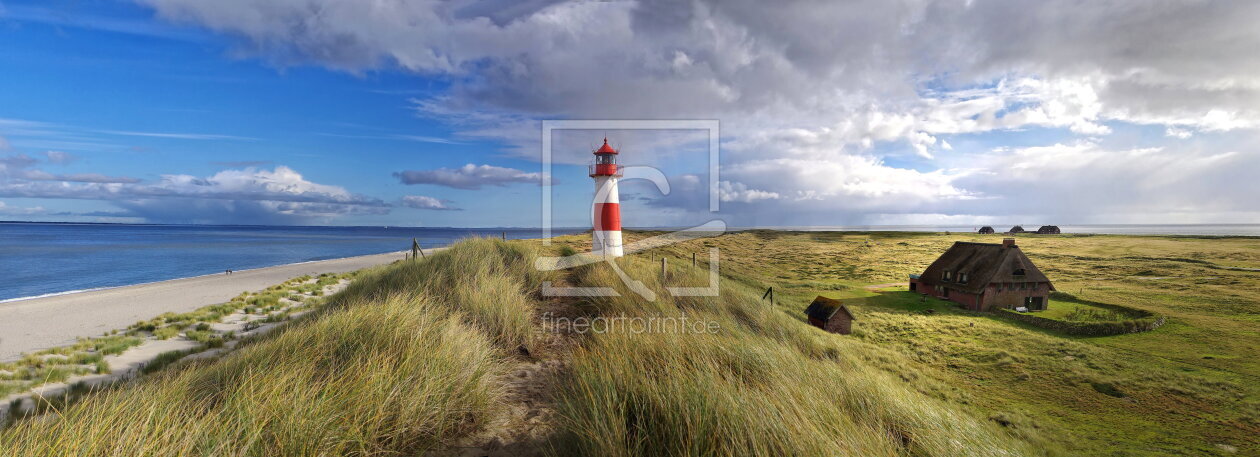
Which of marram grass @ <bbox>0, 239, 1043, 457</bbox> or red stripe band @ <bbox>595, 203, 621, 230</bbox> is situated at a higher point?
red stripe band @ <bbox>595, 203, 621, 230</bbox>

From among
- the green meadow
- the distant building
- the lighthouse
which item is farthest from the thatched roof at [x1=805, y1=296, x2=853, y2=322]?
the distant building

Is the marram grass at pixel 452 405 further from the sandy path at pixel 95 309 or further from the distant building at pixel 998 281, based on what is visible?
the distant building at pixel 998 281

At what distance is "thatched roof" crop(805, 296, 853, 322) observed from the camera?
66.6 ft

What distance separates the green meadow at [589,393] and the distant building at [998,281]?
377 inches

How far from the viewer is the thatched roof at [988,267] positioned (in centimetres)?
2728

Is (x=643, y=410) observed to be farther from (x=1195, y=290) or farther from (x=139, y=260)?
(x=139, y=260)

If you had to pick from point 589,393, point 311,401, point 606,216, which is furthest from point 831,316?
point 311,401

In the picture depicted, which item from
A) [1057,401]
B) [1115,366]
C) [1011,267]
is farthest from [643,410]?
[1011,267]

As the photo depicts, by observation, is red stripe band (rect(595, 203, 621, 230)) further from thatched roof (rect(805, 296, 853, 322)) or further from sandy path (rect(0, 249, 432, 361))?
sandy path (rect(0, 249, 432, 361))

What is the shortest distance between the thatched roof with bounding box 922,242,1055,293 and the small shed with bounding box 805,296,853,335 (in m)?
12.9

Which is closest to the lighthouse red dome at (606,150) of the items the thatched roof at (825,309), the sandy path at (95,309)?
the thatched roof at (825,309)

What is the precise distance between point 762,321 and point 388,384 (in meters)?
8.17

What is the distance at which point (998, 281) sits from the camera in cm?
2728

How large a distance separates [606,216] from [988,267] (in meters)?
25.9
